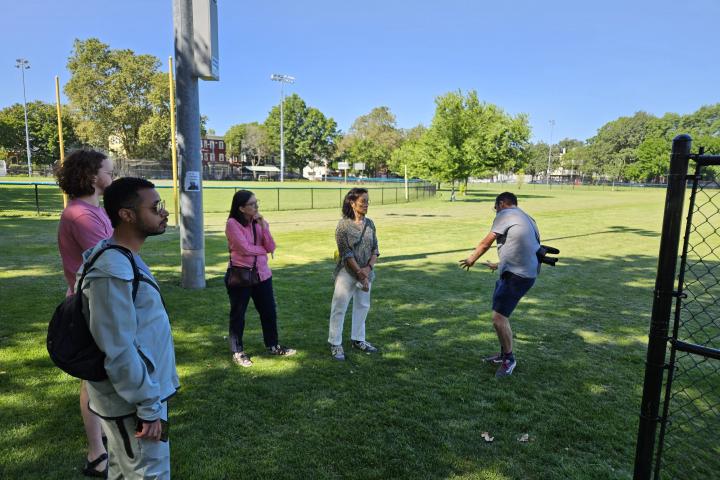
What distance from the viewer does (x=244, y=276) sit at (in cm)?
448

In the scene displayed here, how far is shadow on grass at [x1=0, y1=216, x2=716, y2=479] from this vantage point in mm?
3119

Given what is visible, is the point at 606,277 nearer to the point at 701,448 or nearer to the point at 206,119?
the point at 701,448

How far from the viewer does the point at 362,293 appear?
4.89 meters

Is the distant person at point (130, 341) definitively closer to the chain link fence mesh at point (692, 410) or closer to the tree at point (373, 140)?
the chain link fence mesh at point (692, 410)

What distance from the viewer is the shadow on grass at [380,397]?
3119 mm

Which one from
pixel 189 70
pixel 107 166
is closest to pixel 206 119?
pixel 189 70

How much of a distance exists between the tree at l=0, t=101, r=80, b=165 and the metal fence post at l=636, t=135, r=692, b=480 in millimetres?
88093

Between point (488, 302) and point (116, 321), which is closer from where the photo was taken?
point (116, 321)

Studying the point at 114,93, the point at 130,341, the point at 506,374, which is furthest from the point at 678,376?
the point at 114,93

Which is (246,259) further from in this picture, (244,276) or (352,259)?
(352,259)

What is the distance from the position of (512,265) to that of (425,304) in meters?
2.71

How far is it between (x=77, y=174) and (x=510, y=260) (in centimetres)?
362

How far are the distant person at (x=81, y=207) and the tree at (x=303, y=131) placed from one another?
90539 millimetres

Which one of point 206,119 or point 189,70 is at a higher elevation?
point 206,119
